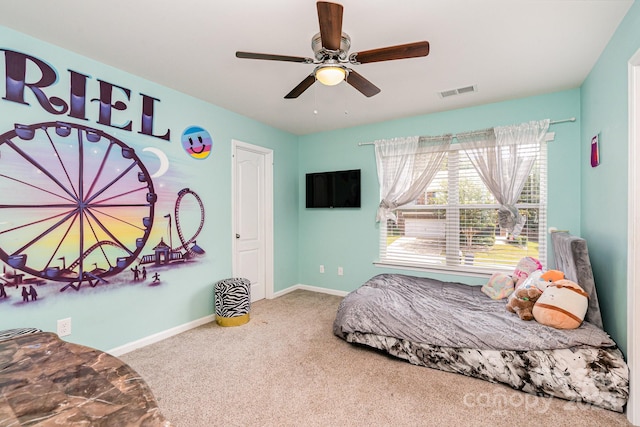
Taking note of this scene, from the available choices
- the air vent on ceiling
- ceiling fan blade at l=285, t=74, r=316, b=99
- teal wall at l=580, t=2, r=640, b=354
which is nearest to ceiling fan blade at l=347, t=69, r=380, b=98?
ceiling fan blade at l=285, t=74, r=316, b=99

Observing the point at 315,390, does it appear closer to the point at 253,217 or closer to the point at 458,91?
the point at 253,217

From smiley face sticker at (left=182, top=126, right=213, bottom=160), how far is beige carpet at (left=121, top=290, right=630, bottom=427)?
1.94 metres

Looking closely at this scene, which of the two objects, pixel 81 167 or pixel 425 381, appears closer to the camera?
pixel 425 381

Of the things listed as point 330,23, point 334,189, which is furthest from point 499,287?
point 330,23

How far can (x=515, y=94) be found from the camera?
10.3 feet

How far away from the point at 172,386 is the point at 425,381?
1855mm

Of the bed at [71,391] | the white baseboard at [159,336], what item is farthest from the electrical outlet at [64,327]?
the bed at [71,391]

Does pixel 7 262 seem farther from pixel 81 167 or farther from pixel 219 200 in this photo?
pixel 219 200

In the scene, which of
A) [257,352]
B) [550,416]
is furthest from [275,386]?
[550,416]

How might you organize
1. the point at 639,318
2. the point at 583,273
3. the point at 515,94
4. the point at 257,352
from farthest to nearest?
the point at 515,94, the point at 257,352, the point at 583,273, the point at 639,318

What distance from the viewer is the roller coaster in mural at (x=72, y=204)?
208 centimetres

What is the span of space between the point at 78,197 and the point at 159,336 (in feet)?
4.85

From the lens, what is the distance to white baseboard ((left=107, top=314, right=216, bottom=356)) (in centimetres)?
259

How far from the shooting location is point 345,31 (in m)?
2.06
